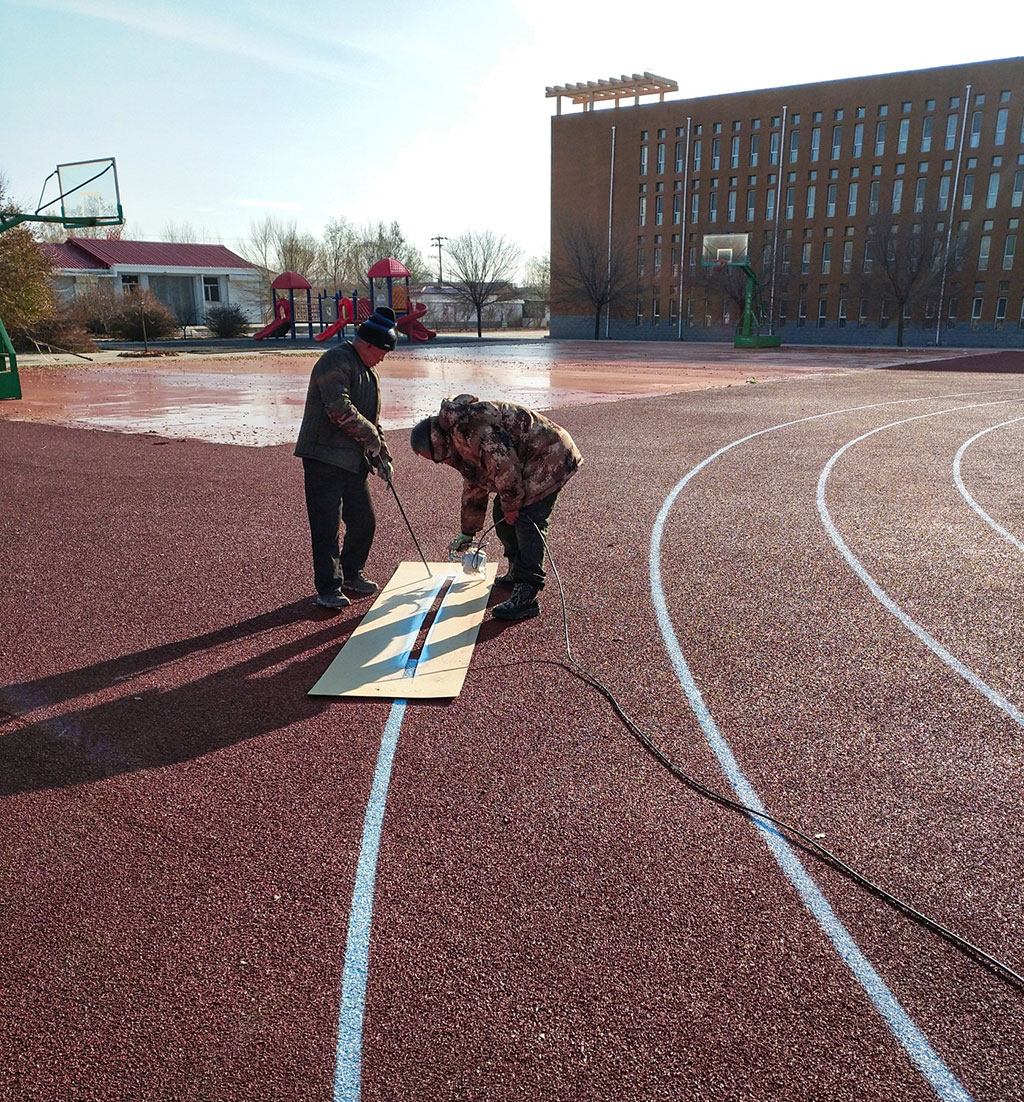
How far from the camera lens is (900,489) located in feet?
33.5

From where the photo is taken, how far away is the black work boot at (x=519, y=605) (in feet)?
19.6

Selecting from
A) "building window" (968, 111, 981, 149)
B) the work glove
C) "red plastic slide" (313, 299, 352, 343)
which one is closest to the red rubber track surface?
the work glove

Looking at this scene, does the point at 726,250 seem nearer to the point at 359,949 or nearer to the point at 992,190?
the point at 992,190

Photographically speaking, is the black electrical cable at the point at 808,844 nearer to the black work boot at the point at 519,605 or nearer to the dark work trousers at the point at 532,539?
the black work boot at the point at 519,605

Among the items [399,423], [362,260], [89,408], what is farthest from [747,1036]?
[362,260]

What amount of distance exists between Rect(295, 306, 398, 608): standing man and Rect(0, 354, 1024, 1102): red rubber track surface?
24.1 inches

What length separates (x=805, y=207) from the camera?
2616 inches

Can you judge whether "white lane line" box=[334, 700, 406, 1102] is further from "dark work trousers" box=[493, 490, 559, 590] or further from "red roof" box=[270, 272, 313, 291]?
"red roof" box=[270, 272, 313, 291]

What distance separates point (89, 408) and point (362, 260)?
8028 cm

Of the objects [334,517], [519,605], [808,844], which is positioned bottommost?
[808,844]

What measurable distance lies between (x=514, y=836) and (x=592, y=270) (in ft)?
230

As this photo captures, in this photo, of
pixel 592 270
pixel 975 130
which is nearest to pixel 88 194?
pixel 592 270

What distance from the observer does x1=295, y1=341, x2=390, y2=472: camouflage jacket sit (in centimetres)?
557

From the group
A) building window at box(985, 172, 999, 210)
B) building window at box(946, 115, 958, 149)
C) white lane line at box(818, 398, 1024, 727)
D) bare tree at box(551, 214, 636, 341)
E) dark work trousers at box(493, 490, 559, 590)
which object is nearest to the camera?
white lane line at box(818, 398, 1024, 727)
